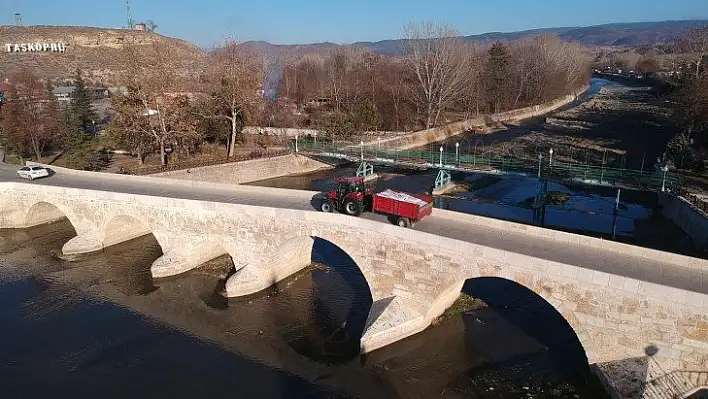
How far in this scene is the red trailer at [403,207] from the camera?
770 inches

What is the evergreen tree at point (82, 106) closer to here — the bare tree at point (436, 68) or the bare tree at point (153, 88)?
the bare tree at point (153, 88)

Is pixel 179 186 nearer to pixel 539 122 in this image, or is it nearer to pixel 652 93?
pixel 539 122

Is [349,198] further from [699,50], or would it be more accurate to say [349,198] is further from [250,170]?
[699,50]

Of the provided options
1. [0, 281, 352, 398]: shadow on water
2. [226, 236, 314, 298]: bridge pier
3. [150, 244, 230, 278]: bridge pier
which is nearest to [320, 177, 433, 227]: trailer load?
[226, 236, 314, 298]: bridge pier

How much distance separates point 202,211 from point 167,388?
9.06 metres

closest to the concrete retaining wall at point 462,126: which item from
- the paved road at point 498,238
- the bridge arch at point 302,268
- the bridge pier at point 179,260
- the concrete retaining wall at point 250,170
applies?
the concrete retaining wall at point 250,170

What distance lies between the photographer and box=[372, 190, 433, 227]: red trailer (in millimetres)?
19547

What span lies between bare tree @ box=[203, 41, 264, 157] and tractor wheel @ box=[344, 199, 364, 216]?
79.0ft

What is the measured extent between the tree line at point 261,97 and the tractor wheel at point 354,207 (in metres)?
23.2

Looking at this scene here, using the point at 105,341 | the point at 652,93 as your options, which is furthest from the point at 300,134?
the point at 652,93

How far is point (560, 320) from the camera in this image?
1948cm

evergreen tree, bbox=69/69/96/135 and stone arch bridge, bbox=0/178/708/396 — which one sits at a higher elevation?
evergreen tree, bbox=69/69/96/135

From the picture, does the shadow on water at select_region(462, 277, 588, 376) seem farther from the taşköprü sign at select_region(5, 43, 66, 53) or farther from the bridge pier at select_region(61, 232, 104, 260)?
the taşköprü sign at select_region(5, 43, 66, 53)

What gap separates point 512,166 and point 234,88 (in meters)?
24.0
